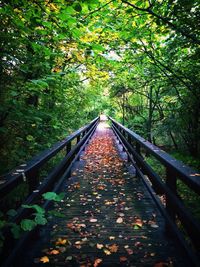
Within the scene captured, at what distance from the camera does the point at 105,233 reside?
134 inches

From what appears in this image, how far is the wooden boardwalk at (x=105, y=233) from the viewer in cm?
275

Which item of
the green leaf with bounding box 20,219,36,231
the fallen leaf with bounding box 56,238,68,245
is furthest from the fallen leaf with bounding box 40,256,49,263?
the green leaf with bounding box 20,219,36,231

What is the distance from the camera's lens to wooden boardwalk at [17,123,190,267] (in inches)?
108

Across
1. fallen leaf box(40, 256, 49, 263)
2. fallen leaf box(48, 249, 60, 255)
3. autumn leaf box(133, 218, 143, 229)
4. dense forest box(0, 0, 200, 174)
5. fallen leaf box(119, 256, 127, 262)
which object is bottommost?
autumn leaf box(133, 218, 143, 229)

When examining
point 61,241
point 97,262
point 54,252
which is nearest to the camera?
point 97,262

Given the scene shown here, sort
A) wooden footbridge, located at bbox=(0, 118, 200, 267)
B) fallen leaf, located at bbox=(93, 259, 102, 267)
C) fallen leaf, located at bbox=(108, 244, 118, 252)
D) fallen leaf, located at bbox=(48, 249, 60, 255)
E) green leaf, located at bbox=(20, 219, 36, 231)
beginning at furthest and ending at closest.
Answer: fallen leaf, located at bbox=(108, 244, 118, 252) → fallen leaf, located at bbox=(48, 249, 60, 255) → fallen leaf, located at bbox=(93, 259, 102, 267) → wooden footbridge, located at bbox=(0, 118, 200, 267) → green leaf, located at bbox=(20, 219, 36, 231)

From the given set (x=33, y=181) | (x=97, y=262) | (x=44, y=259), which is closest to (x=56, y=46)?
(x=33, y=181)

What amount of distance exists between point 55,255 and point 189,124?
31.0ft

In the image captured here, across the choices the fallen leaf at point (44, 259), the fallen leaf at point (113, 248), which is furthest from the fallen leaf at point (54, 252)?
the fallen leaf at point (113, 248)

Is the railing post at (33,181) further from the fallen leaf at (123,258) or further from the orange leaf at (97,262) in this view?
the fallen leaf at (123,258)

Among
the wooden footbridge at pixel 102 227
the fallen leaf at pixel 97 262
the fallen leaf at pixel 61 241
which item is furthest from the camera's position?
the fallen leaf at pixel 61 241

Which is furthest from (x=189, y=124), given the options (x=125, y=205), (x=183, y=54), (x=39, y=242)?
(x=39, y=242)

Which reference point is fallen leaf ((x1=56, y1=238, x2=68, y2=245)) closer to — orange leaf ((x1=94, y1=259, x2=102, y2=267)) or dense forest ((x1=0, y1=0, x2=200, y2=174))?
orange leaf ((x1=94, y1=259, x2=102, y2=267))

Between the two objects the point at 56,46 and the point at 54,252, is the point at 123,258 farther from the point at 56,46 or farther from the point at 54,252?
the point at 56,46
